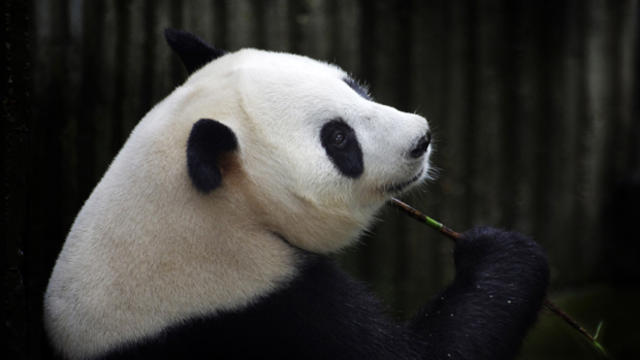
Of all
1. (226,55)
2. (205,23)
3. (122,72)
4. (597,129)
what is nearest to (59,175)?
(122,72)

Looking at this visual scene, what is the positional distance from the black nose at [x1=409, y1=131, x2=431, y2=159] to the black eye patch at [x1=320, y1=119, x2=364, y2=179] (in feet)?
0.52

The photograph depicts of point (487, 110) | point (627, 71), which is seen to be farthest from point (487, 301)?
point (627, 71)

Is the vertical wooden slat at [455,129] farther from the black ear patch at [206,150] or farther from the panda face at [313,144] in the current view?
the black ear patch at [206,150]

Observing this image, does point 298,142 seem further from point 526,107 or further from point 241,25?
point 526,107

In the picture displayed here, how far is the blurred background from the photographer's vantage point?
153 inches

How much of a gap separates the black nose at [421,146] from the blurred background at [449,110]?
123cm

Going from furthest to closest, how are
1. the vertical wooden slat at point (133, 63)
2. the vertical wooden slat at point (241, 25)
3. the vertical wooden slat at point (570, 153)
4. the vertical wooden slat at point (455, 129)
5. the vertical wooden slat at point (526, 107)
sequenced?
the vertical wooden slat at point (570, 153) < the vertical wooden slat at point (526, 107) < the vertical wooden slat at point (455, 129) < the vertical wooden slat at point (241, 25) < the vertical wooden slat at point (133, 63)

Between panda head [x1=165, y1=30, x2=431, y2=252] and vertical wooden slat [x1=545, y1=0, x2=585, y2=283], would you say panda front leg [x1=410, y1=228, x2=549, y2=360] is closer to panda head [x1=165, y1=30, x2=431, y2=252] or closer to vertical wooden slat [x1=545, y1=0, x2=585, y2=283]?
panda head [x1=165, y1=30, x2=431, y2=252]

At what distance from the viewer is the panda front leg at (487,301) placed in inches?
94.8

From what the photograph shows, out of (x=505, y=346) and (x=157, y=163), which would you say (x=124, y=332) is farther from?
(x=505, y=346)

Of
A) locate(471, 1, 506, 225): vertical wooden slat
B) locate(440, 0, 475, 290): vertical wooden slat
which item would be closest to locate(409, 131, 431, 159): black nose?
locate(440, 0, 475, 290): vertical wooden slat

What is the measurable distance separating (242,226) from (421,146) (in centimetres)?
57

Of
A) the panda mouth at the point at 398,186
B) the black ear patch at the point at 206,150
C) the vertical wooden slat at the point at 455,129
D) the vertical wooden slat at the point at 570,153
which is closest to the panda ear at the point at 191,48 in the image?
the black ear patch at the point at 206,150

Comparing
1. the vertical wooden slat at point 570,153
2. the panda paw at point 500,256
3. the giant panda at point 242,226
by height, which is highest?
the giant panda at point 242,226
